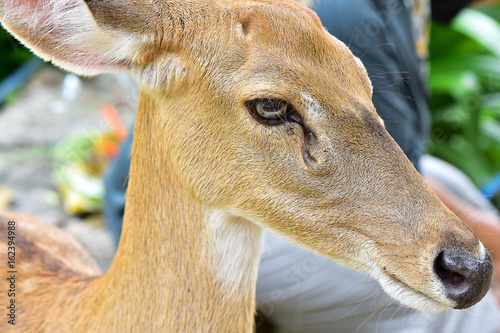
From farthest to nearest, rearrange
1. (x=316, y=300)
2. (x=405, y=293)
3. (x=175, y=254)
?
(x=316, y=300)
(x=175, y=254)
(x=405, y=293)

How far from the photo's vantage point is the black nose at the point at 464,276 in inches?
46.2

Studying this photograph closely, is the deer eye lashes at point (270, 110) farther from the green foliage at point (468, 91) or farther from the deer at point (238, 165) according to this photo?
the green foliage at point (468, 91)

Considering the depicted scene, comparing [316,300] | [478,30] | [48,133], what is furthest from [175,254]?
[478,30]

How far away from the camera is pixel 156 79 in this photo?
1.42 meters

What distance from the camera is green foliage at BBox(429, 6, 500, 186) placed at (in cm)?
458

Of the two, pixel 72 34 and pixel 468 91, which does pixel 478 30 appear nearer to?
pixel 468 91

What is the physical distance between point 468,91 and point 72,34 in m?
4.15

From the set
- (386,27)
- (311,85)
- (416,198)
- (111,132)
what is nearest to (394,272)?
(416,198)

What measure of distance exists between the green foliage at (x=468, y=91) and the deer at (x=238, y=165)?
3.26m

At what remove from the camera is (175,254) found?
155 centimetres

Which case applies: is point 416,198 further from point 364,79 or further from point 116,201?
Answer: point 116,201

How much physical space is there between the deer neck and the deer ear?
0.21 m

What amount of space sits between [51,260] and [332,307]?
1203mm

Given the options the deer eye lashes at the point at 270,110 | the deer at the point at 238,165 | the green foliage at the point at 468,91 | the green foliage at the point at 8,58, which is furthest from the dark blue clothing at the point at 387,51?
the green foliage at the point at 8,58
